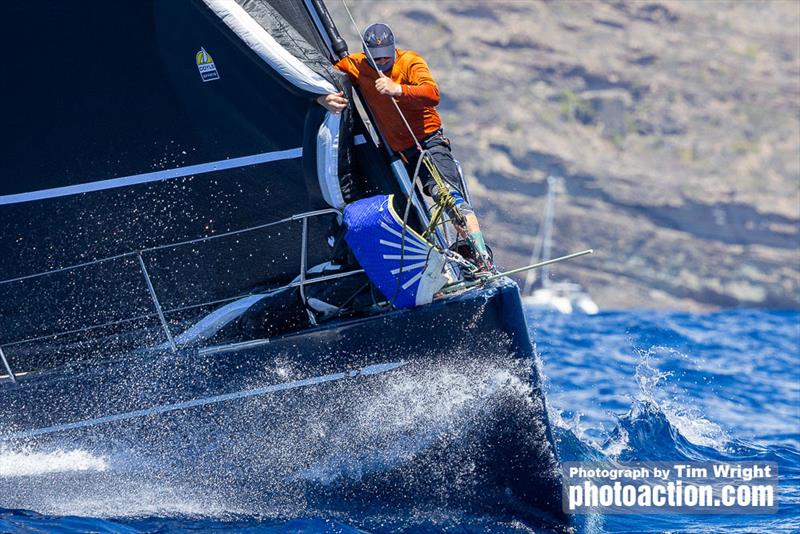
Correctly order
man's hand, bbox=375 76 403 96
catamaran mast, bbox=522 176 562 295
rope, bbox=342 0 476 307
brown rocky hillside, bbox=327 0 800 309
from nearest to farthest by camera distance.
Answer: rope, bbox=342 0 476 307 → man's hand, bbox=375 76 403 96 → catamaran mast, bbox=522 176 562 295 → brown rocky hillside, bbox=327 0 800 309

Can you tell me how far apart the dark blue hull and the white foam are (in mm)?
156

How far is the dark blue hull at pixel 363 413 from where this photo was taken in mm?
4102

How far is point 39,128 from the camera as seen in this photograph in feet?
14.8

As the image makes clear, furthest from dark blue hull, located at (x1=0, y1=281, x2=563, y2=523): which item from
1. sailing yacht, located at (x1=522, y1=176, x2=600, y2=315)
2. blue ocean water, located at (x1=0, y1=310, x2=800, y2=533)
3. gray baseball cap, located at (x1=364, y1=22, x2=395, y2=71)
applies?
sailing yacht, located at (x1=522, y1=176, x2=600, y2=315)

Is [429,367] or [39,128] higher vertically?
[39,128]

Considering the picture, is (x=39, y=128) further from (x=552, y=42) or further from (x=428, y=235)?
(x=552, y=42)

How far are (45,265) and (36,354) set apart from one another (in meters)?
0.40

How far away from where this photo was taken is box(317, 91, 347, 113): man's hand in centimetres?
436

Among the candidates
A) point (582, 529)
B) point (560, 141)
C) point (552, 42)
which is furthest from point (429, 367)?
point (552, 42)

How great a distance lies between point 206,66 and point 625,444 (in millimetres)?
2603

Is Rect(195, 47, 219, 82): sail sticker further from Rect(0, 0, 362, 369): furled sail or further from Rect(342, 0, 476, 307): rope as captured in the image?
Rect(342, 0, 476, 307): rope

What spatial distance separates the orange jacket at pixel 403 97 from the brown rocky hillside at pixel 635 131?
3374cm

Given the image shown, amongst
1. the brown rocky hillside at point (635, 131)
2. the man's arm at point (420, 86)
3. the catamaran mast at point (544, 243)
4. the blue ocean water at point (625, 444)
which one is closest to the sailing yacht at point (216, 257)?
the blue ocean water at point (625, 444)

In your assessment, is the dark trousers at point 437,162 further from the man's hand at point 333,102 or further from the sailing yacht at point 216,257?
the man's hand at point 333,102
